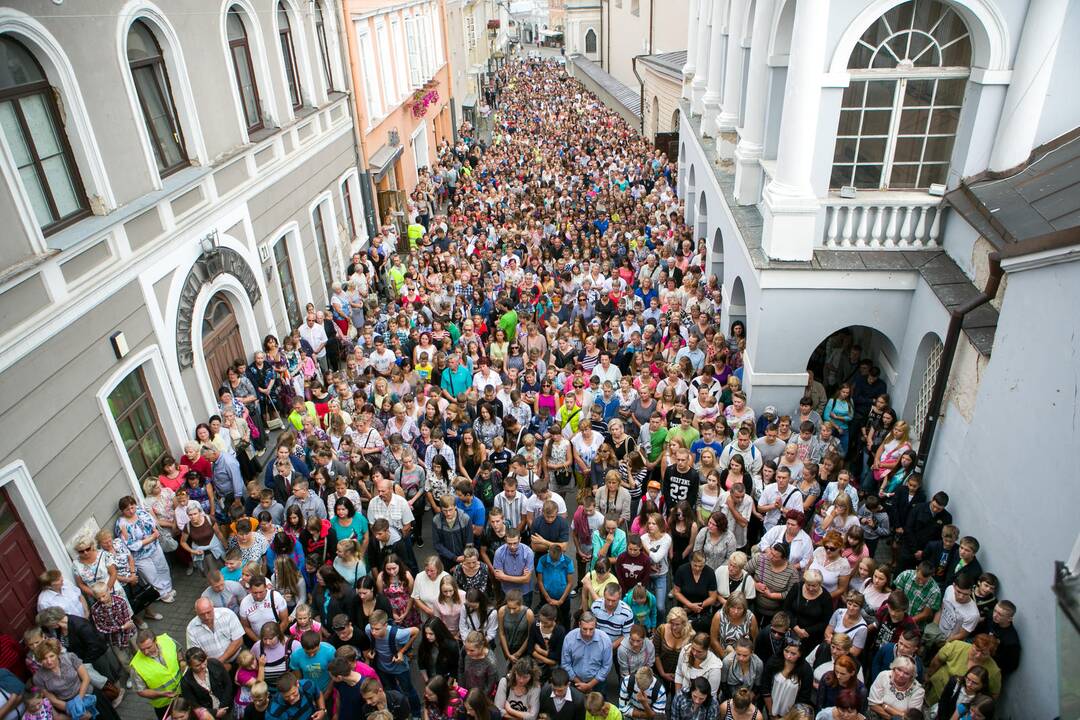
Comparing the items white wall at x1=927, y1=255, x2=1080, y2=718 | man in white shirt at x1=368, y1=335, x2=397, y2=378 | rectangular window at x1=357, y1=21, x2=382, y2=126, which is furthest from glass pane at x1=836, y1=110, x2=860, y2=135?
rectangular window at x1=357, y1=21, x2=382, y2=126

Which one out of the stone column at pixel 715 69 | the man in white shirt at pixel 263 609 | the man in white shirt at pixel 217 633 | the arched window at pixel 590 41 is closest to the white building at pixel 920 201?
the stone column at pixel 715 69

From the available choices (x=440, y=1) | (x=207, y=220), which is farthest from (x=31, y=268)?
(x=440, y=1)

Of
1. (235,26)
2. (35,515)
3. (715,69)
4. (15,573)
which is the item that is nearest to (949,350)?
(35,515)

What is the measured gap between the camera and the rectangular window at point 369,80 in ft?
59.5

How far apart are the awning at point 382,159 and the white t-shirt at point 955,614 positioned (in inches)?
623

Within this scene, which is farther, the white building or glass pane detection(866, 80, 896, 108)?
glass pane detection(866, 80, 896, 108)

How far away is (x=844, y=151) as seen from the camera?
9.84 metres

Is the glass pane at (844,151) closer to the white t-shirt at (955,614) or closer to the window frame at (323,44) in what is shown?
the white t-shirt at (955,614)

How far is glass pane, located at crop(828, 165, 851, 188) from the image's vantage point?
9.93m

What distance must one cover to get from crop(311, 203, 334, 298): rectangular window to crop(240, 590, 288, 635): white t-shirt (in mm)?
9736

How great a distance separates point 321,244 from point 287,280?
2.00m

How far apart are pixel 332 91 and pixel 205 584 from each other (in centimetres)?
1194

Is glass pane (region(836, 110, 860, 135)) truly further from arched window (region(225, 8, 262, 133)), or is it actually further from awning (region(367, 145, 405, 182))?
awning (region(367, 145, 405, 182))

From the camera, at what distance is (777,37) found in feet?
36.0
